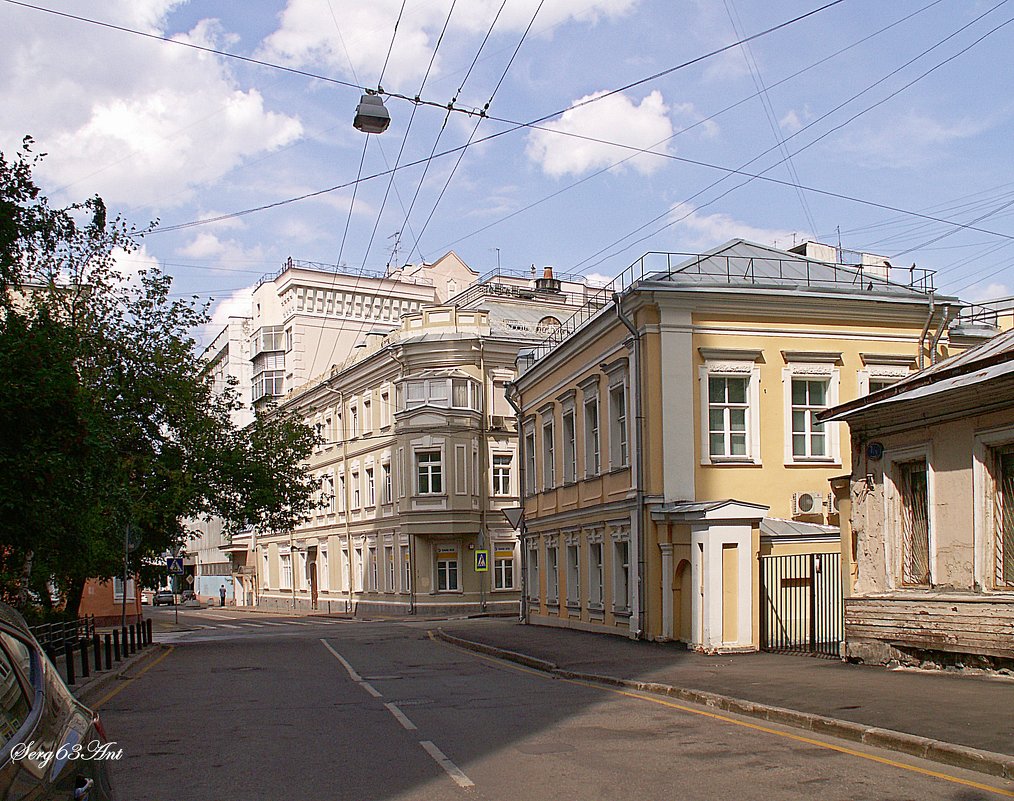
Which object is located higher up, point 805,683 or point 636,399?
point 636,399

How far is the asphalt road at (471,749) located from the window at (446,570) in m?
32.2

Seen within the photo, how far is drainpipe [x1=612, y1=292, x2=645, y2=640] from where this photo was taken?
24781mm

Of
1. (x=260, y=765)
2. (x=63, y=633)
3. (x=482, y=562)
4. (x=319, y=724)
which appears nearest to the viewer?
(x=260, y=765)

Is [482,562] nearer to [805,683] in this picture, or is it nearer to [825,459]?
[825,459]

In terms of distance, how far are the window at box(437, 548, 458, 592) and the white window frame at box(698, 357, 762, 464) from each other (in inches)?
1078

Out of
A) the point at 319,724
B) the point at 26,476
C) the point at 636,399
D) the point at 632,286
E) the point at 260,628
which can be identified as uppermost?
the point at 632,286

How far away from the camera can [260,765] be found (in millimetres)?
9742

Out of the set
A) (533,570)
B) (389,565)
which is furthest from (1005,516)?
(389,565)

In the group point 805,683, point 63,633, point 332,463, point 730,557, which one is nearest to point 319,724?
point 805,683

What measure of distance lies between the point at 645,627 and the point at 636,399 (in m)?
5.18

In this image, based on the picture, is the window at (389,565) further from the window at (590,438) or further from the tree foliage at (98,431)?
the window at (590,438)

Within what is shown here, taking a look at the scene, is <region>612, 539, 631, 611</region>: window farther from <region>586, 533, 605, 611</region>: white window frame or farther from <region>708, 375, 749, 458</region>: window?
<region>708, 375, 749, 458</region>: window

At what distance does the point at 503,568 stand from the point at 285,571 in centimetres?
2225

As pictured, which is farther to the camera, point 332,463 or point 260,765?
point 332,463
